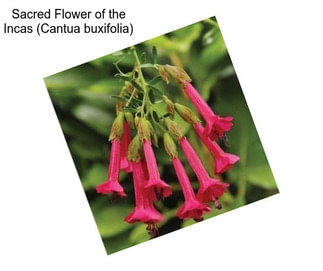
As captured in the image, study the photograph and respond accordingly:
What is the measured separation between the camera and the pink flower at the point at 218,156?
1.56m

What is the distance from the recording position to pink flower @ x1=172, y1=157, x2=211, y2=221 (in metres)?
1.53

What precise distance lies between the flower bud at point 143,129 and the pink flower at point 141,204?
87 mm

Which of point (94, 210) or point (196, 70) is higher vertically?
point (196, 70)

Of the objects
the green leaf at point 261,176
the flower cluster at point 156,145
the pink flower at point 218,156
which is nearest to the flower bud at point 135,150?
the flower cluster at point 156,145

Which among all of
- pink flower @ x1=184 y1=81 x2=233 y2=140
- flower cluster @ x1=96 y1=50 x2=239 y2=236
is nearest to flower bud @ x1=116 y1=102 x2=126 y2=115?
flower cluster @ x1=96 y1=50 x2=239 y2=236

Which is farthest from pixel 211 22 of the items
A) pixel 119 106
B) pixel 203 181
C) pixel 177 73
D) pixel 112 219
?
pixel 112 219

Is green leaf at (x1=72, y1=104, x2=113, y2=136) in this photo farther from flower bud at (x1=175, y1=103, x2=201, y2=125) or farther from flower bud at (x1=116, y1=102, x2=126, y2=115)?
flower bud at (x1=175, y1=103, x2=201, y2=125)

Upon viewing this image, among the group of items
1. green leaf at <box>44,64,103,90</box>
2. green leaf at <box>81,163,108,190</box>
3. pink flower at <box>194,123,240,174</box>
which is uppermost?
green leaf at <box>44,64,103,90</box>

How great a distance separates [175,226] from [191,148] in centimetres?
27

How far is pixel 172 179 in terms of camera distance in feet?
5.16

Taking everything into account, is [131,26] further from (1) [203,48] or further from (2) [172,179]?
(2) [172,179]

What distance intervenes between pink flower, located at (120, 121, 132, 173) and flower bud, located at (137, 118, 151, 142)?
52mm

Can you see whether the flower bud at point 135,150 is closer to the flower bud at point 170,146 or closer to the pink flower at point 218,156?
the flower bud at point 170,146

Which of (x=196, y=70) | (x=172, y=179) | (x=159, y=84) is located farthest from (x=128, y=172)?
(x=196, y=70)
